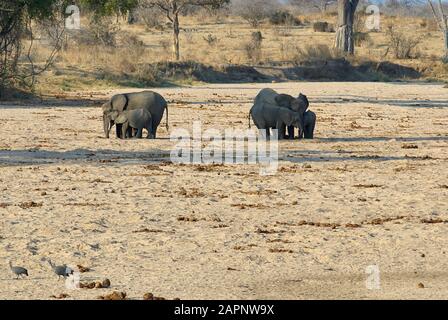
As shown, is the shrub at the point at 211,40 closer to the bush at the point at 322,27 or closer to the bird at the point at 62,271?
the bush at the point at 322,27

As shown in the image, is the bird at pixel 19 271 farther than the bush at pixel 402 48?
No

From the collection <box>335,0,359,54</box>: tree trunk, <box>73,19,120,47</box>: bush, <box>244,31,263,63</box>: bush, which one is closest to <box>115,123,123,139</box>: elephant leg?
<box>244,31,263,63</box>: bush

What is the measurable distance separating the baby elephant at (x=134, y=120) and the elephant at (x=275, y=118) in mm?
1942

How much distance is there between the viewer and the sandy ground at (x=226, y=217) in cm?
957

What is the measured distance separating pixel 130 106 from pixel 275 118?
259 cm

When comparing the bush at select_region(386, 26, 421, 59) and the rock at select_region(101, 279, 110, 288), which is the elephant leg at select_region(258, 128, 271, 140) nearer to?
the rock at select_region(101, 279, 110, 288)

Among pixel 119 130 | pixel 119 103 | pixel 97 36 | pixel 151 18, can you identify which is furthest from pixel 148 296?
pixel 151 18

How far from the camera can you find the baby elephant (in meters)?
20.9

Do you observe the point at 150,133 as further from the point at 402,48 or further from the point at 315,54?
the point at 402,48

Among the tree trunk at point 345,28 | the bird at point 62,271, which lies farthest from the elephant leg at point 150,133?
the tree trunk at point 345,28

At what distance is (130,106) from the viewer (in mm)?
21375

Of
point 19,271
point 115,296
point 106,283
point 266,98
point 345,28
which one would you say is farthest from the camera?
point 345,28
